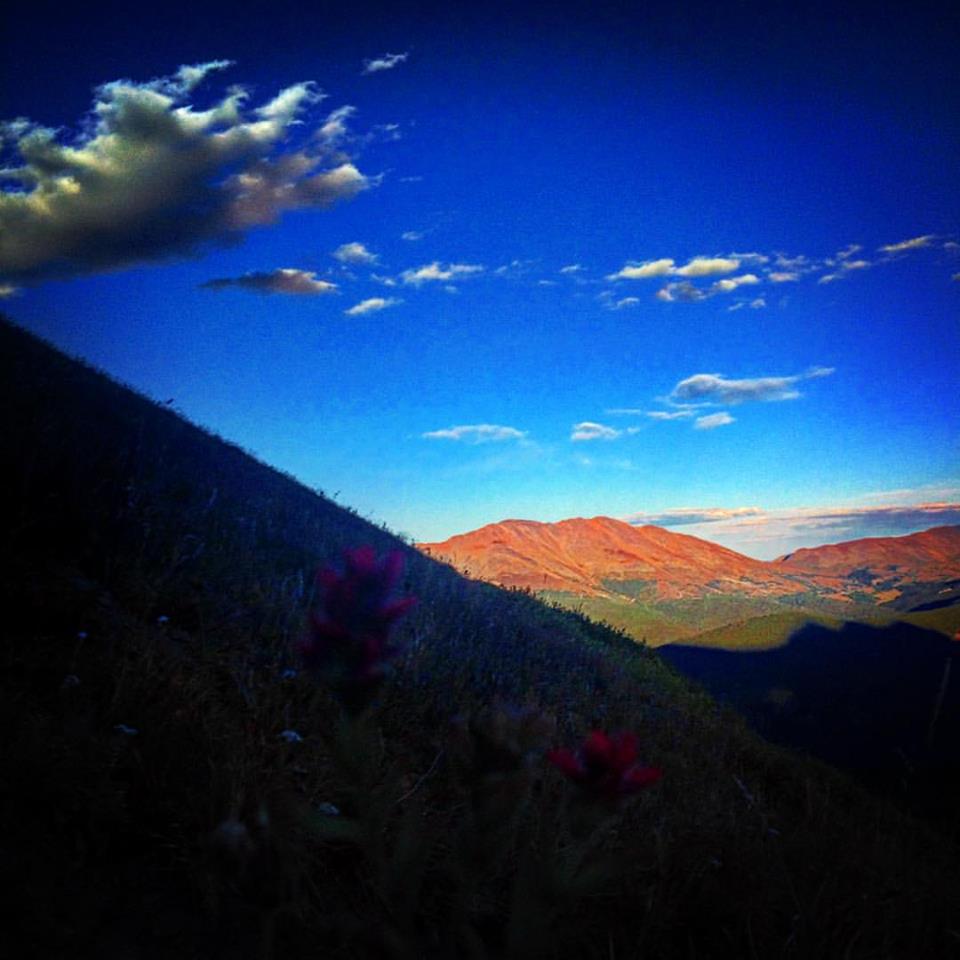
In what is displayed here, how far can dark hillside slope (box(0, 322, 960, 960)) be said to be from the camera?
3.68 ft

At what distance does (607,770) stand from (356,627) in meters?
0.67

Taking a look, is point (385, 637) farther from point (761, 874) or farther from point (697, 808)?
point (697, 808)

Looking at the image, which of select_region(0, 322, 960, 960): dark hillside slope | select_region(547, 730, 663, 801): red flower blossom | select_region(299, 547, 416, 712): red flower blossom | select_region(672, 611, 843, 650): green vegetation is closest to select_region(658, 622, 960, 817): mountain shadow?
select_region(672, 611, 843, 650): green vegetation

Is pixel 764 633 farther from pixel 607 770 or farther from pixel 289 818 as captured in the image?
pixel 607 770

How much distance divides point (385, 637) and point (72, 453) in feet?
14.9

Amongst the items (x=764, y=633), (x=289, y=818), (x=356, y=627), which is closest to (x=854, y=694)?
(x=764, y=633)

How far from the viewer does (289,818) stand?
168 centimetres

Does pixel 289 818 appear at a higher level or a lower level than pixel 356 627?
lower

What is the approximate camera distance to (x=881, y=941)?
1723mm

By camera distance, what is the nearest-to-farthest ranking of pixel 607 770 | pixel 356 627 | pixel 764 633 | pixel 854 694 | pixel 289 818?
pixel 607 770, pixel 356 627, pixel 289 818, pixel 854 694, pixel 764 633

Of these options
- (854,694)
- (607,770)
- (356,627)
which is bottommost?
(854,694)

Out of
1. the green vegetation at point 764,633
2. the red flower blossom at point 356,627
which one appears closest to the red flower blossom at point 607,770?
the red flower blossom at point 356,627

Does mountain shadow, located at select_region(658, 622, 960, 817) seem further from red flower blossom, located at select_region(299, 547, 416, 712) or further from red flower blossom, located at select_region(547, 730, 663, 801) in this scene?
red flower blossom, located at select_region(299, 547, 416, 712)

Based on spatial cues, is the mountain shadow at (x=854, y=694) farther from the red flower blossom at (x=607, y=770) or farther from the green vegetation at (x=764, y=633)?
the red flower blossom at (x=607, y=770)
